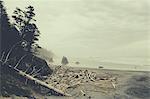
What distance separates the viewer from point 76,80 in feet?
101

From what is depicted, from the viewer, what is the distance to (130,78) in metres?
34.8

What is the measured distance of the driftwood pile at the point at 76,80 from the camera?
29.5 meters

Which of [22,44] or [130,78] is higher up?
[22,44]

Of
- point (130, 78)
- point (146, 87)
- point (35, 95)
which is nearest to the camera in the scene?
point (35, 95)

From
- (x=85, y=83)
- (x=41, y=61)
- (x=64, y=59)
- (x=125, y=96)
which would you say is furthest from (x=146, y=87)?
(x=64, y=59)

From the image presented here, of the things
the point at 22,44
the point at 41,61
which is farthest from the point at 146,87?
the point at 22,44

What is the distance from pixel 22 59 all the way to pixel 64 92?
5718mm

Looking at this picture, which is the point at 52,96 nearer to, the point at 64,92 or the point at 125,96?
the point at 64,92

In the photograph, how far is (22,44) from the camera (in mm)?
30484

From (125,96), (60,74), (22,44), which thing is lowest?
(125,96)

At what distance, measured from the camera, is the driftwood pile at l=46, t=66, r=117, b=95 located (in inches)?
1161

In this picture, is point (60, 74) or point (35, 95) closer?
point (35, 95)

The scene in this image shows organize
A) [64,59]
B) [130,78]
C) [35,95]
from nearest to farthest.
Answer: [35,95] → [130,78] → [64,59]

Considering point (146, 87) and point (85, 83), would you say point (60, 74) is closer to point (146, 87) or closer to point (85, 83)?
point (85, 83)
